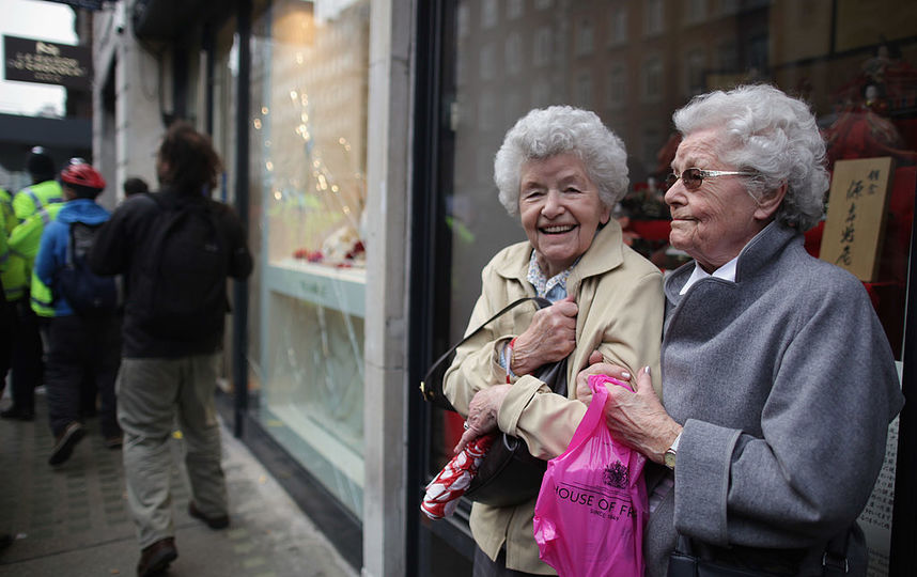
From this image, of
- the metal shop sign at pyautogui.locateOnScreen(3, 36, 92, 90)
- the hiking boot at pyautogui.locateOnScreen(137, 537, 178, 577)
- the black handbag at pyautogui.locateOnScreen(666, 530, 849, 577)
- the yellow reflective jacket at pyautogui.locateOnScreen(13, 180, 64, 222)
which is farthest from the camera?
the metal shop sign at pyautogui.locateOnScreen(3, 36, 92, 90)

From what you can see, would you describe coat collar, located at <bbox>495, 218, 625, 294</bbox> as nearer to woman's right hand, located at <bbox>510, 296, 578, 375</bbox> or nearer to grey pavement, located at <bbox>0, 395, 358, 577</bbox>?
woman's right hand, located at <bbox>510, 296, 578, 375</bbox>

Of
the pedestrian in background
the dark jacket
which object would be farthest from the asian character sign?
the pedestrian in background

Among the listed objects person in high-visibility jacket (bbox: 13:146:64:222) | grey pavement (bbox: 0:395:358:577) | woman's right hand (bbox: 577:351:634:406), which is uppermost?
person in high-visibility jacket (bbox: 13:146:64:222)

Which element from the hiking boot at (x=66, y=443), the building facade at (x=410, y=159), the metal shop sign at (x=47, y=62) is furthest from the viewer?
the metal shop sign at (x=47, y=62)

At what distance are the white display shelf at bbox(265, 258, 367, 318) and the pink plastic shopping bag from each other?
2244 mm

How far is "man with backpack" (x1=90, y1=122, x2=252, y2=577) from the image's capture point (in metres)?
3.20

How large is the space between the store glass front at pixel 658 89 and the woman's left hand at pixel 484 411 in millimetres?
950

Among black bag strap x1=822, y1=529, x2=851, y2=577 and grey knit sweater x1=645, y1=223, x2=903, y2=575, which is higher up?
grey knit sweater x1=645, y1=223, x2=903, y2=575

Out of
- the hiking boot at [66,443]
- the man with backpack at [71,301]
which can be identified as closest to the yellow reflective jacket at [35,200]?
the man with backpack at [71,301]

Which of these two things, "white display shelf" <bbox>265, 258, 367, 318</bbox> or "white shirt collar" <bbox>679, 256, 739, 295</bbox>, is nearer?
"white shirt collar" <bbox>679, 256, 739, 295</bbox>

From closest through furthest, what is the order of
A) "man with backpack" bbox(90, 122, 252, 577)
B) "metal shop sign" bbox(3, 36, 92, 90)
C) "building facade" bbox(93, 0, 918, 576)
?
1. "building facade" bbox(93, 0, 918, 576)
2. "man with backpack" bbox(90, 122, 252, 577)
3. "metal shop sign" bbox(3, 36, 92, 90)

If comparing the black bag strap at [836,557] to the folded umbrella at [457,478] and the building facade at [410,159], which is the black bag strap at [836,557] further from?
the folded umbrella at [457,478]

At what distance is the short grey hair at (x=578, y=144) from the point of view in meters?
1.58

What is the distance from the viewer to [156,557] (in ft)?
10.1
